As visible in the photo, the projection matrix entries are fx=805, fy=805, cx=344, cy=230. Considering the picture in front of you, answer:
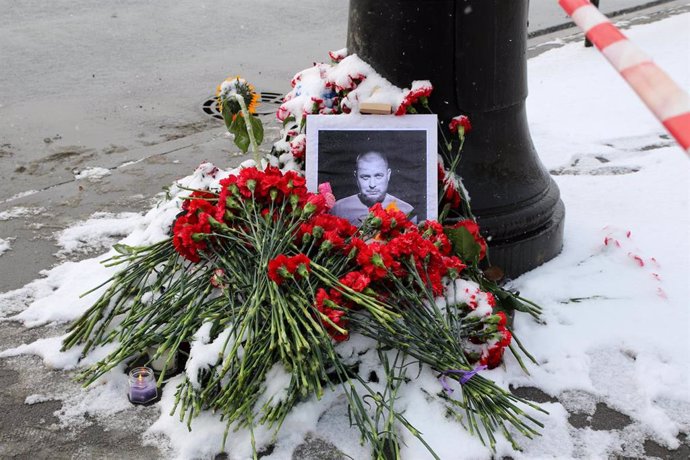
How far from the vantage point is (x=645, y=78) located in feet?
6.10

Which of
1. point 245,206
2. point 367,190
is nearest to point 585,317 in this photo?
point 367,190

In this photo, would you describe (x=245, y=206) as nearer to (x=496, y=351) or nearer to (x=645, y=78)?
(x=496, y=351)

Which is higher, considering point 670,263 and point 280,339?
point 280,339

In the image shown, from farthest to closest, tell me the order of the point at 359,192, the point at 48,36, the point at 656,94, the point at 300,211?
1. the point at 48,36
2. the point at 359,192
3. the point at 300,211
4. the point at 656,94

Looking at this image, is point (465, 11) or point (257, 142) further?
point (257, 142)

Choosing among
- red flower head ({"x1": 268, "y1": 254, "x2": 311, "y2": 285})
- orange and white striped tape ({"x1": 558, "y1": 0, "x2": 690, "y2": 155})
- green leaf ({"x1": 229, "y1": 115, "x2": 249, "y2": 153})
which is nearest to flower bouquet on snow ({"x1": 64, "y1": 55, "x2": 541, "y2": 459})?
red flower head ({"x1": 268, "y1": 254, "x2": 311, "y2": 285})

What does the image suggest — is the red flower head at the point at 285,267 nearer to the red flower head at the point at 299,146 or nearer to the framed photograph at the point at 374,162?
the framed photograph at the point at 374,162

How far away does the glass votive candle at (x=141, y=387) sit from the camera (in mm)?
2523

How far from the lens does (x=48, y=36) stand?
7469mm

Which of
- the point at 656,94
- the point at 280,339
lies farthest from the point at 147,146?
the point at 656,94

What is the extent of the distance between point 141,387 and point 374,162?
1.19 metres

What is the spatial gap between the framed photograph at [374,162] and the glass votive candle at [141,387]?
3.06 ft

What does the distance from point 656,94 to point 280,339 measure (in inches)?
46.3

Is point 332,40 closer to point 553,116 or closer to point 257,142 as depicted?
point 553,116
